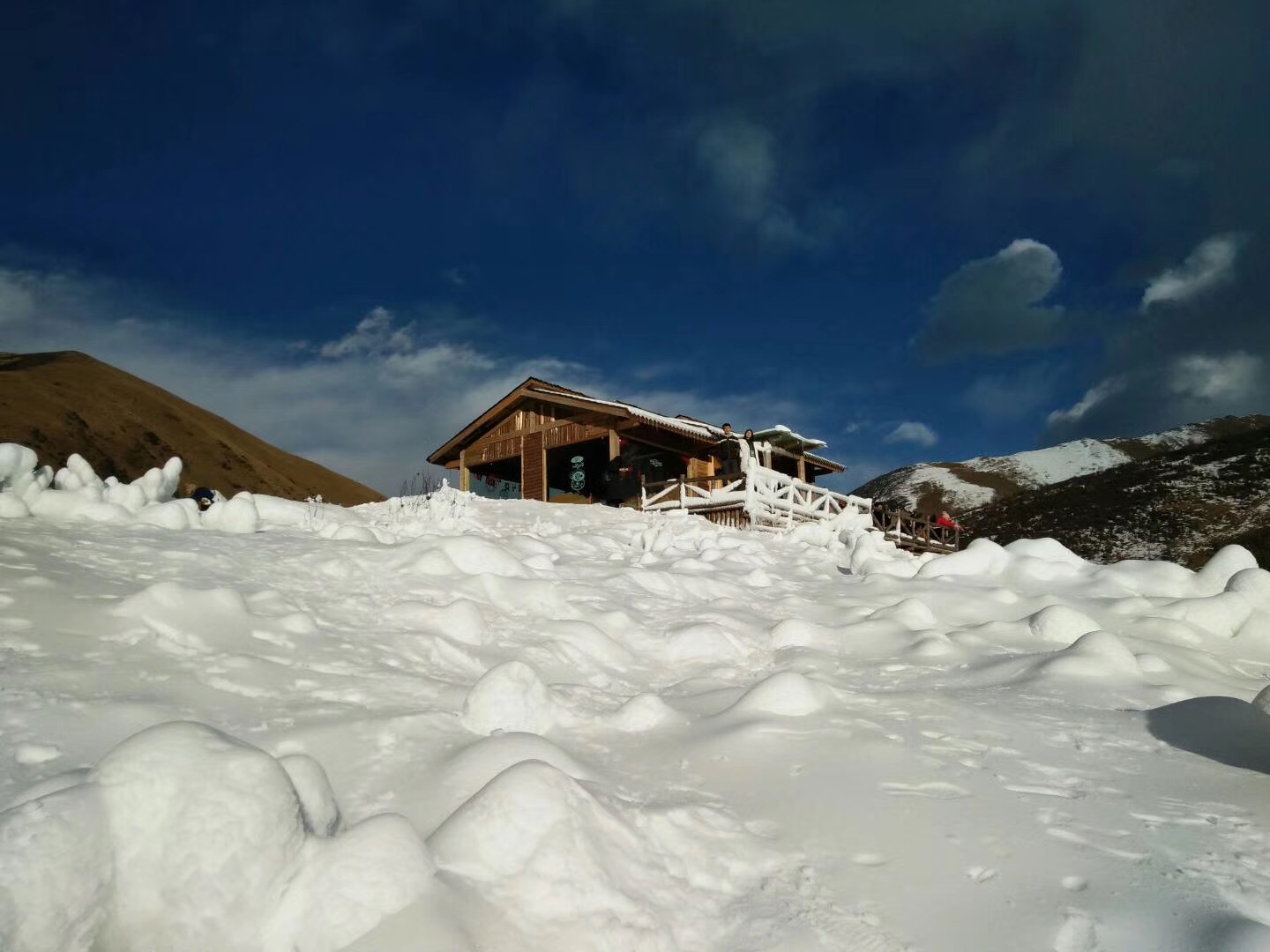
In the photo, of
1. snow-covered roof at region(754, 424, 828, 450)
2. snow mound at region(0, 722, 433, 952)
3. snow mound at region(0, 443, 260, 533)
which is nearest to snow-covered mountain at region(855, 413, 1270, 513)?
snow-covered roof at region(754, 424, 828, 450)

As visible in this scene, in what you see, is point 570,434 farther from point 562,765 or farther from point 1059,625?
point 562,765

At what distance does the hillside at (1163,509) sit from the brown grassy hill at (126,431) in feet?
72.9

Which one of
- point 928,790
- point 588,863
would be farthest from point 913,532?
point 588,863

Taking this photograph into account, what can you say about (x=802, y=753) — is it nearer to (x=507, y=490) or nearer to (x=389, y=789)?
(x=389, y=789)


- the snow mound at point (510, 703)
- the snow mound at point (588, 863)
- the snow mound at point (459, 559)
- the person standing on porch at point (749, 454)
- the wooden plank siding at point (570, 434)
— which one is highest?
the wooden plank siding at point (570, 434)

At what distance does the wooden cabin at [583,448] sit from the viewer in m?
17.8

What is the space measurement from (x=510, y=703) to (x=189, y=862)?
52.0 inches

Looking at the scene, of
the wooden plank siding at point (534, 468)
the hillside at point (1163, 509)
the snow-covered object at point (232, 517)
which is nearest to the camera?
the snow-covered object at point (232, 517)

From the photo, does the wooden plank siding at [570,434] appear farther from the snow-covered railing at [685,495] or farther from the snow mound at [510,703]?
the snow mound at [510,703]

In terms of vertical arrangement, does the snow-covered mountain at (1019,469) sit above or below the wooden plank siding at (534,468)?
above

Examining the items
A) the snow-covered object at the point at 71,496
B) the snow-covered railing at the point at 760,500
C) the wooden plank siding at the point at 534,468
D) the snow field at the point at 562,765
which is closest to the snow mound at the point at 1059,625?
the snow field at the point at 562,765

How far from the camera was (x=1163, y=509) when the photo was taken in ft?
80.8

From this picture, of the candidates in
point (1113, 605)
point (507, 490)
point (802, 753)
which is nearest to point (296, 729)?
point (802, 753)

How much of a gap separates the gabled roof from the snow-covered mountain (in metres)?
20.7
